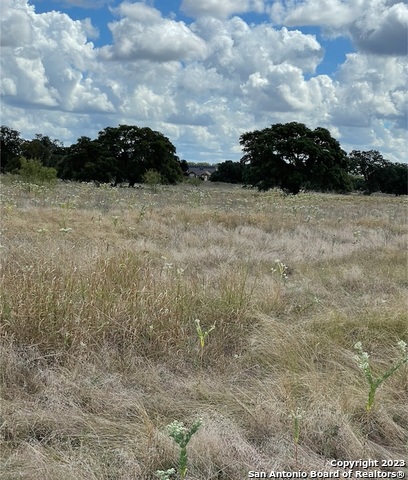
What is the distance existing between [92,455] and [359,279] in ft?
16.5

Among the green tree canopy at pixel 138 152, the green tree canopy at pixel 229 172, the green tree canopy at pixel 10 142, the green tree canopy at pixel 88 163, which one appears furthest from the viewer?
the green tree canopy at pixel 229 172

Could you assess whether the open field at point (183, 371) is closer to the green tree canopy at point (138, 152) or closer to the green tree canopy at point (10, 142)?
the green tree canopy at point (138, 152)

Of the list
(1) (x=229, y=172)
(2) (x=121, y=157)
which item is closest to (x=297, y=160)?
(2) (x=121, y=157)

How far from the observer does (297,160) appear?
1373 inches

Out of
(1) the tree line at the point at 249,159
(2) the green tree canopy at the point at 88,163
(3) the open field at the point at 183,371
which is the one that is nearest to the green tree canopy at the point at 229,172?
(1) the tree line at the point at 249,159

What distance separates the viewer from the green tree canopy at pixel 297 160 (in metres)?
34.0

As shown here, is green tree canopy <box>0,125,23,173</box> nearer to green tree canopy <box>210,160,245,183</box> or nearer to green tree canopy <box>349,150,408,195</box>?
green tree canopy <box>210,160,245,183</box>

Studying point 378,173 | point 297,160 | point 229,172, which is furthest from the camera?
point 229,172

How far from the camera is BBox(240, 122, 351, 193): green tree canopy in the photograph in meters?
34.0

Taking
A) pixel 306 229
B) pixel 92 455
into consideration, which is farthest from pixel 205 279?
pixel 306 229

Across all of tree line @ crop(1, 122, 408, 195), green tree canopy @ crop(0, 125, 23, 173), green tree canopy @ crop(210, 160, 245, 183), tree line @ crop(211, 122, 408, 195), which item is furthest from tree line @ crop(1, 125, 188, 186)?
green tree canopy @ crop(210, 160, 245, 183)

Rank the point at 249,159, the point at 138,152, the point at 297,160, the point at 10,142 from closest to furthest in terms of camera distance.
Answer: the point at 297,160 < the point at 249,159 < the point at 138,152 < the point at 10,142

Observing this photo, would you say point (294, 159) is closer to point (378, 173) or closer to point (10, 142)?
point (378, 173)

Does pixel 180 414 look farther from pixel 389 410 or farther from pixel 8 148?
pixel 8 148
